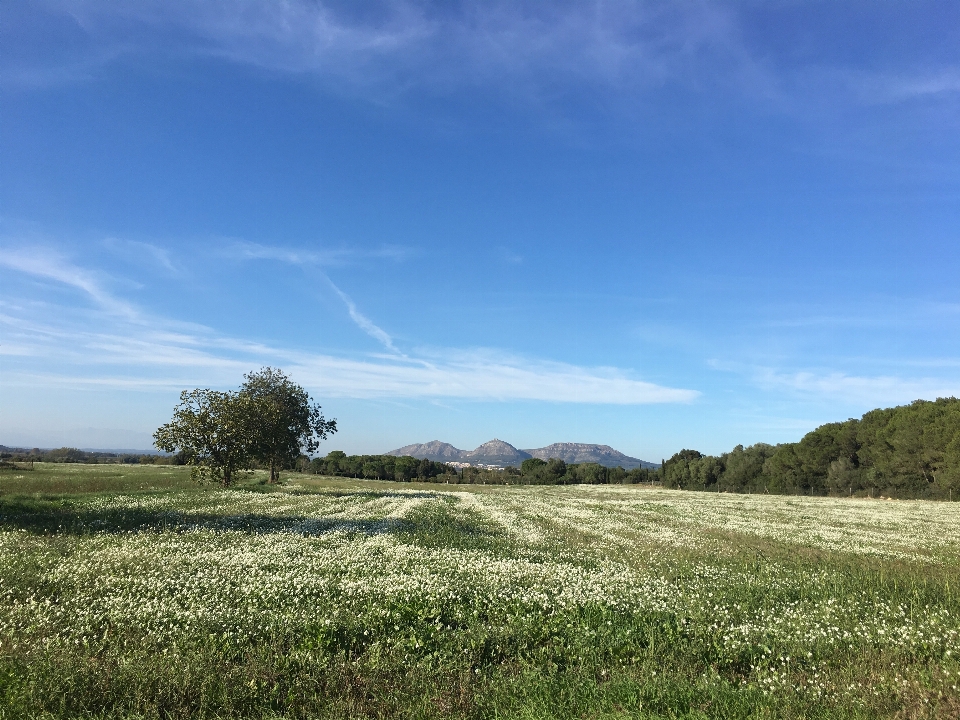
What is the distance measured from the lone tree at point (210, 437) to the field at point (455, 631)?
2687 centimetres

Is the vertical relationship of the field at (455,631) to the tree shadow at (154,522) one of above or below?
above

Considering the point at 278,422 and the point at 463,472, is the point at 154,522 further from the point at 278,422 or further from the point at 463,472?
the point at 463,472

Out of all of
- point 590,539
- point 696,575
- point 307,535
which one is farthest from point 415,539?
point 696,575

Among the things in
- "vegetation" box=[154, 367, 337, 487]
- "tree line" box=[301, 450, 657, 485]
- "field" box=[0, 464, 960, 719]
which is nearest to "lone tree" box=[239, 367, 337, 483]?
"vegetation" box=[154, 367, 337, 487]

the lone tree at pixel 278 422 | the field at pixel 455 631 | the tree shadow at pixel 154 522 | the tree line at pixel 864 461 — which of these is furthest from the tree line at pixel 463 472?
the field at pixel 455 631

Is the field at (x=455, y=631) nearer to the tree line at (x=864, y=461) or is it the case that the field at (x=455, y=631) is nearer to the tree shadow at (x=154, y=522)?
the tree shadow at (x=154, y=522)

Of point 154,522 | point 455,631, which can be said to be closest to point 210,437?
point 154,522

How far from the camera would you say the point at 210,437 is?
45281 millimetres

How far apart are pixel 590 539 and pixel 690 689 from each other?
15707mm

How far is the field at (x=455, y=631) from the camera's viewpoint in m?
6.67

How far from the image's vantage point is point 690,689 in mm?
6961

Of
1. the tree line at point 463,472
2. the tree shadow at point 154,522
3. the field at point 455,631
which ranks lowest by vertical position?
the tree line at point 463,472

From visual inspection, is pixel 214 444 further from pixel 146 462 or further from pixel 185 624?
pixel 146 462

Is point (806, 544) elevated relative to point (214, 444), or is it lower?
lower
